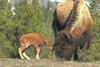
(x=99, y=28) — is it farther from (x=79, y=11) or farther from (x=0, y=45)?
(x=79, y=11)

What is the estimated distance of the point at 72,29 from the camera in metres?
5.58

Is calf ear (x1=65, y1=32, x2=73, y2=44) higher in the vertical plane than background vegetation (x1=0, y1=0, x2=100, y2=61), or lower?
higher

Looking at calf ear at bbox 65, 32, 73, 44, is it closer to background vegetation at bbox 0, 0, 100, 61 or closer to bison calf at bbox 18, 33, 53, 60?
bison calf at bbox 18, 33, 53, 60

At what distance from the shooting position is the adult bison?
539 centimetres

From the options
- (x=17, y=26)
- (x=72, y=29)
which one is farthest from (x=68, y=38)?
(x=17, y=26)

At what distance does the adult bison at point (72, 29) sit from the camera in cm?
539

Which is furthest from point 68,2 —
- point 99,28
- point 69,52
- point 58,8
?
point 99,28

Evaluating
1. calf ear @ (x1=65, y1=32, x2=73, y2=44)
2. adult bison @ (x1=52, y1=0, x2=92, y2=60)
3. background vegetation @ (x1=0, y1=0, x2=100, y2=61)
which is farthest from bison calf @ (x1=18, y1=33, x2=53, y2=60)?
calf ear @ (x1=65, y1=32, x2=73, y2=44)

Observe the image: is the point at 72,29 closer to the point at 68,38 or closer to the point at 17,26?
the point at 68,38

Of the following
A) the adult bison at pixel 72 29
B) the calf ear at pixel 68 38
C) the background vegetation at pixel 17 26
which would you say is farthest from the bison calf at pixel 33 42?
→ the calf ear at pixel 68 38

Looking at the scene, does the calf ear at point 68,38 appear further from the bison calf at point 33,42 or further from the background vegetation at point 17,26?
the background vegetation at point 17,26

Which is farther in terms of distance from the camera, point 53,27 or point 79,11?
point 53,27

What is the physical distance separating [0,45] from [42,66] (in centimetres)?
679

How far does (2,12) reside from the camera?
40.2ft
